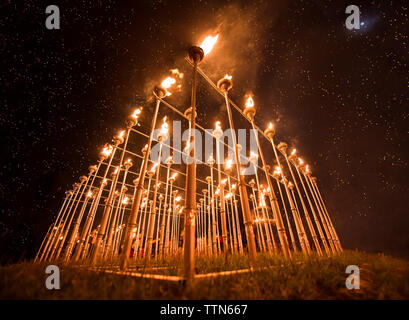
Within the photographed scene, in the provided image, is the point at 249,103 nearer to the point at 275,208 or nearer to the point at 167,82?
the point at 167,82

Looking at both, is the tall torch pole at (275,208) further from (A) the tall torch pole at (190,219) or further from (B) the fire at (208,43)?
(A) the tall torch pole at (190,219)

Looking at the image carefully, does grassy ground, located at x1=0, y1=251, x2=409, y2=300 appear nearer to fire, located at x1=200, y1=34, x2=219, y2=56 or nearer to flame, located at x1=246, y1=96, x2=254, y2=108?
flame, located at x1=246, y1=96, x2=254, y2=108

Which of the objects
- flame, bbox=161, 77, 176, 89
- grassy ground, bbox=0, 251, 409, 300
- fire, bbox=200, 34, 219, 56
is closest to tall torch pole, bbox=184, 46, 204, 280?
grassy ground, bbox=0, 251, 409, 300

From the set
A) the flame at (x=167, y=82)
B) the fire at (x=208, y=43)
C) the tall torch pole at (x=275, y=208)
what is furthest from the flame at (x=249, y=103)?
the flame at (x=167, y=82)

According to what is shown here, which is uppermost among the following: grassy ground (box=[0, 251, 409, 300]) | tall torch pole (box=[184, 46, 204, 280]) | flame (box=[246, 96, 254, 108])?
flame (box=[246, 96, 254, 108])

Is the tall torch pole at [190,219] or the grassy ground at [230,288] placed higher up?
the tall torch pole at [190,219]

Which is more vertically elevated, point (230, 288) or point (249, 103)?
point (249, 103)

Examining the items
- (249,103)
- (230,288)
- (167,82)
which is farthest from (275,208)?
(167,82)

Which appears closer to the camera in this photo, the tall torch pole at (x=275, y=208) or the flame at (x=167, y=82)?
the tall torch pole at (x=275, y=208)

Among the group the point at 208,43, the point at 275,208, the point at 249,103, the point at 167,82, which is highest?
the point at 208,43

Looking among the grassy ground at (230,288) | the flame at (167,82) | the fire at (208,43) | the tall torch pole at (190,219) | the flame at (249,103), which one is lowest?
the grassy ground at (230,288)

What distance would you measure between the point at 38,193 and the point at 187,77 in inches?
475
